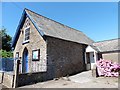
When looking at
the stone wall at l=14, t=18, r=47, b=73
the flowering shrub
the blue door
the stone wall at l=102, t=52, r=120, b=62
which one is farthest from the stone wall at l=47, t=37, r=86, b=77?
the blue door

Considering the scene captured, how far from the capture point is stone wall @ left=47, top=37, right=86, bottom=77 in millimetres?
13758

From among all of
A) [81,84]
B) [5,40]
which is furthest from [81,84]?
[5,40]

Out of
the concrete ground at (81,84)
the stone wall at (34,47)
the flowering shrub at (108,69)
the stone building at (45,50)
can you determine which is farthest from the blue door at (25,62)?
the flowering shrub at (108,69)

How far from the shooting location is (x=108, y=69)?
539 inches

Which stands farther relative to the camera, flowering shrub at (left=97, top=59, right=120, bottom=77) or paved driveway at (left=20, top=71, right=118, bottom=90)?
flowering shrub at (left=97, top=59, right=120, bottom=77)

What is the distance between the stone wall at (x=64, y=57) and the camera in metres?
13.8

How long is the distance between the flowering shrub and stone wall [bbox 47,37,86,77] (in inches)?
135

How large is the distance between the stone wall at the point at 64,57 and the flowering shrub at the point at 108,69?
342 cm

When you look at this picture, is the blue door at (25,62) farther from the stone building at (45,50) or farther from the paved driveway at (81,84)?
the paved driveway at (81,84)

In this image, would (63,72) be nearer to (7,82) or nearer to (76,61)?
(76,61)

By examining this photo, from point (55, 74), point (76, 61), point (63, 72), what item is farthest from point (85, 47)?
point (55, 74)

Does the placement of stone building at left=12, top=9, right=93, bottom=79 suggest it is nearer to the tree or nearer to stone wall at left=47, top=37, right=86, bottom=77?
stone wall at left=47, top=37, right=86, bottom=77

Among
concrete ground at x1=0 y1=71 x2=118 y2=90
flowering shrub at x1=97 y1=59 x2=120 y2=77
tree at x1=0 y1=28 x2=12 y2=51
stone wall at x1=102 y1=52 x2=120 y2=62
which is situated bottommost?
concrete ground at x1=0 y1=71 x2=118 y2=90

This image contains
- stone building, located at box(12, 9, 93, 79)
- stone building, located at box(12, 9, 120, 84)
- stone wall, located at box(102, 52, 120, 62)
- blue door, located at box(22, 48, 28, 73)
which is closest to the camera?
stone building, located at box(12, 9, 120, 84)
